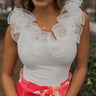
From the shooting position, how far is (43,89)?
113 cm

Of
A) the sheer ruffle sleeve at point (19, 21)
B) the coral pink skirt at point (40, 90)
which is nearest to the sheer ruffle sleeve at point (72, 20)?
the sheer ruffle sleeve at point (19, 21)

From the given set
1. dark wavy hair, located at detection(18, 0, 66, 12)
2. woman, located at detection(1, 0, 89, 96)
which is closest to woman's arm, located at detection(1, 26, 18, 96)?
woman, located at detection(1, 0, 89, 96)

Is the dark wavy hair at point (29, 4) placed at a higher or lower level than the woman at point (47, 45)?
higher

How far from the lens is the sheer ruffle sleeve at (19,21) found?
43.3 inches

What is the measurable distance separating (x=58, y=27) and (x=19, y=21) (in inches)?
10.2

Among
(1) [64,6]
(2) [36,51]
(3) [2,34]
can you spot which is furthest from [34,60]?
(3) [2,34]

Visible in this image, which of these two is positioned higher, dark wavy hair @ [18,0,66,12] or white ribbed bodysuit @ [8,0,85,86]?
dark wavy hair @ [18,0,66,12]

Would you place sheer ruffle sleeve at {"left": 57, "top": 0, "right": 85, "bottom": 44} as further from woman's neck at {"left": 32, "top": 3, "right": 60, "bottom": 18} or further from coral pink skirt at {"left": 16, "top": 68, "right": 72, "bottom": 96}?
coral pink skirt at {"left": 16, "top": 68, "right": 72, "bottom": 96}

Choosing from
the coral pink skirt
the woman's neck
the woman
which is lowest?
the coral pink skirt

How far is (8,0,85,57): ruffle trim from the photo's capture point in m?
1.04

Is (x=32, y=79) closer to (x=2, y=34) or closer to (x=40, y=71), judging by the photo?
(x=40, y=71)

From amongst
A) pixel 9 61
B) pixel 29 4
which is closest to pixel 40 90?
pixel 9 61

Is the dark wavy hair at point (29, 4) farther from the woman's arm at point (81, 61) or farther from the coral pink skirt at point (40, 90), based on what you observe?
the coral pink skirt at point (40, 90)

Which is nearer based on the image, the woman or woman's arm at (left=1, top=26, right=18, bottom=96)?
the woman
